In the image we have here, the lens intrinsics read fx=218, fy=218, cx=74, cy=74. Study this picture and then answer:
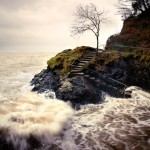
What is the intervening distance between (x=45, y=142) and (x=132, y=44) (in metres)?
18.7

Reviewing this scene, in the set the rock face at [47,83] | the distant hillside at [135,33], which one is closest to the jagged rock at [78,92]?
the rock face at [47,83]

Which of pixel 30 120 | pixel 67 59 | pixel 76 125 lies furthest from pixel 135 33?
pixel 30 120

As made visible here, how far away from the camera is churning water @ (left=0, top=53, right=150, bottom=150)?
974 centimetres

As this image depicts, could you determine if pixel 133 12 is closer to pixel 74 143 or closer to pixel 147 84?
pixel 147 84

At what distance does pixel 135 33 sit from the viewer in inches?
1075

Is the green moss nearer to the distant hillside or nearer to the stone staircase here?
the stone staircase

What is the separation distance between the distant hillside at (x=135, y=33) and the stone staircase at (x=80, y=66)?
4.17 metres

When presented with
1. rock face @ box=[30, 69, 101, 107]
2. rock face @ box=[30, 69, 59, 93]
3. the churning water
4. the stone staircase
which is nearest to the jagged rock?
rock face @ box=[30, 69, 101, 107]

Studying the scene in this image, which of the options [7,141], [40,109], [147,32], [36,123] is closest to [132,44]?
[147,32]

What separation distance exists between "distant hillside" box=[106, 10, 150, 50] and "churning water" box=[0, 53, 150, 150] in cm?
1073

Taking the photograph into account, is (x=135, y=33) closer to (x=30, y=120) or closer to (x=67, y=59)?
(x=67, y=59)

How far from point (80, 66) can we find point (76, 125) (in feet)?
30.6

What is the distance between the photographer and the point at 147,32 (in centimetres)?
2628

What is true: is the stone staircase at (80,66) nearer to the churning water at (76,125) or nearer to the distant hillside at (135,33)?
the churning water at (76,125)
